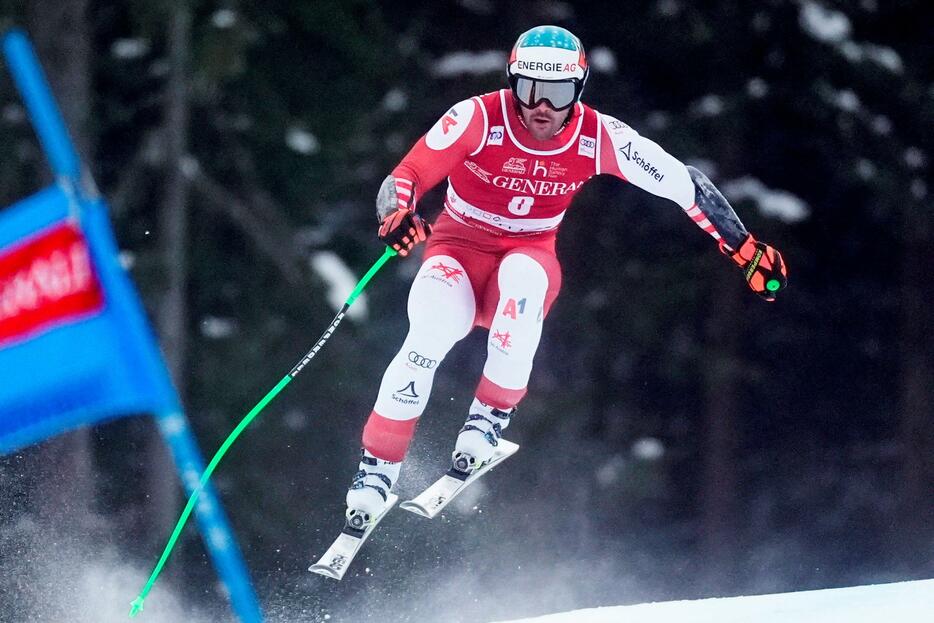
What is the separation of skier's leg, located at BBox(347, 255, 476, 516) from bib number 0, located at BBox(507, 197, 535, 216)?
31 cm

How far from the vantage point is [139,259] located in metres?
12.1

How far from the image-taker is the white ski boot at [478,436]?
5.87m

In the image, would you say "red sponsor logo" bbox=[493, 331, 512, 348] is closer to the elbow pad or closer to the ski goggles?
the elbow pad

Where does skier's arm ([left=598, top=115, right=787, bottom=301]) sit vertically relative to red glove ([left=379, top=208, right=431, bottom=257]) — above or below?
below

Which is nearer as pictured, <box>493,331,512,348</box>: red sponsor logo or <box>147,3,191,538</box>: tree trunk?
<box>493,331,512,348</box>: red sponsor logo

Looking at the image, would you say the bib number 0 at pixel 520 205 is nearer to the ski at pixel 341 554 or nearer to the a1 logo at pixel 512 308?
the a1 logo at pixel 512 308

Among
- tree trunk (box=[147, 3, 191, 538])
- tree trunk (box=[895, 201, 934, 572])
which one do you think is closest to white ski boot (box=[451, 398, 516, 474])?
tree trunk (box=[147, 3, 191, 538])

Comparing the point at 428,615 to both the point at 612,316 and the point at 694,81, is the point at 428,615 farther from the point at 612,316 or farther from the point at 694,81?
the point at 694,81

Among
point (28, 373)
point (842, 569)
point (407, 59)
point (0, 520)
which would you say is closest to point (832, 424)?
point (842, 569)

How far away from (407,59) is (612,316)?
10.7 ft

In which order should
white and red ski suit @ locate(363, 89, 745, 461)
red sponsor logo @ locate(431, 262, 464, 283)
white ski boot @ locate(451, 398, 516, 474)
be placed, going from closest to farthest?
white and red ski suit @ locate(363, 89, 745, 461) < red sponsor logo @ locate(431, 262, 464, 283) < white ski boot @ locate(451, 398, 516, 474)

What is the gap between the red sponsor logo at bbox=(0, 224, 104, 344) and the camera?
352 centimetres

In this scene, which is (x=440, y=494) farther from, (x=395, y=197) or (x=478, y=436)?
(x=395, y=197)

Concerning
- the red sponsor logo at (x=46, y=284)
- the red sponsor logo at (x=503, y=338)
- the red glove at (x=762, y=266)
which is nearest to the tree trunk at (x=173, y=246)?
the red sponsor logo at (x=503, y=338)
